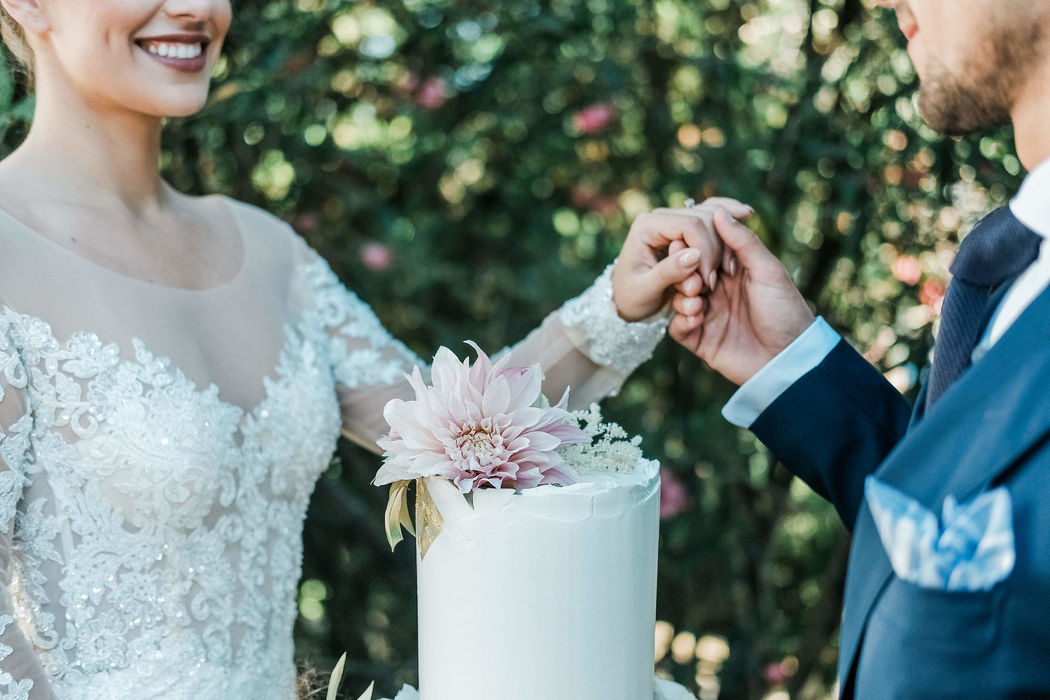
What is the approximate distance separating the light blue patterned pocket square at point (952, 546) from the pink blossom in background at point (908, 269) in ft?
5.52

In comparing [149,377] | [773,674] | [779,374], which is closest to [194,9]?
[149,377]

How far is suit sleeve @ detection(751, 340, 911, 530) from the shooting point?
59.1 inches

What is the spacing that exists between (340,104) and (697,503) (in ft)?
4.30

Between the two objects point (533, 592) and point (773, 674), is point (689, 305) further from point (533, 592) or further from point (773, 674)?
point (773, 674)

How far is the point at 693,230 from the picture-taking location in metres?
1.62

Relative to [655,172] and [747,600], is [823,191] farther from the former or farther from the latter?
[747,600]

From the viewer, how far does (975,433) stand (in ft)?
3.49

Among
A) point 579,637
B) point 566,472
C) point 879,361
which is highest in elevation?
point 566,472

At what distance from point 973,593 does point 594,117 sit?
67.4 inches

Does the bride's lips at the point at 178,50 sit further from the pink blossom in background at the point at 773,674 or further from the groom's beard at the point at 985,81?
the pink blossom in background at the point at 773,674

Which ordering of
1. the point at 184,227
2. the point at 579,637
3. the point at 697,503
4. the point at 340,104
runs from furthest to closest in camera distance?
the point at 697,503 → the point at 340,104 → the point at 184,227 → the point at 579,637

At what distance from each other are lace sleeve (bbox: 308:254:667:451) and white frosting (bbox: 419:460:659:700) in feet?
2.41

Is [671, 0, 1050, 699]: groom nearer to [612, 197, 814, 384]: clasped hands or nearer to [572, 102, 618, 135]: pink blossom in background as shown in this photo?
[612, 197, 814, 384]: clasped hands

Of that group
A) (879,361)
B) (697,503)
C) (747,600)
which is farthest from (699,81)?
(747,600)
